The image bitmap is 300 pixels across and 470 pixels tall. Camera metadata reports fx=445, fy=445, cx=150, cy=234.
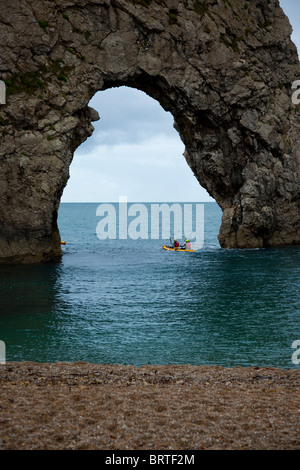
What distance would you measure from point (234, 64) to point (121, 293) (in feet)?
131

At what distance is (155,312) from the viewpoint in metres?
32.0

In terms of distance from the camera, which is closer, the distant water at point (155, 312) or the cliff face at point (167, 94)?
the distant water at point (155, 312)

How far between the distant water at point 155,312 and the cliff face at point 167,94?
10598 millimetres

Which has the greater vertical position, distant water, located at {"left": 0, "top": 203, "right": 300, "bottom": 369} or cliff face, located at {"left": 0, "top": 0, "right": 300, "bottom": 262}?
cliff face, located at {"left": 0, "top": 0, "right": 300, "bottom": 262}

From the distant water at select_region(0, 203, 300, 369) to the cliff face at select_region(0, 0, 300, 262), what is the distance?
34.8 feet

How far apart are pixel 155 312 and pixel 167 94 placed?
37383 millimetres

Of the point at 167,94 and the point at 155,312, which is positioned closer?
the point at 155,312

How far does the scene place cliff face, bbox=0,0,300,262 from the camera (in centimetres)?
5125

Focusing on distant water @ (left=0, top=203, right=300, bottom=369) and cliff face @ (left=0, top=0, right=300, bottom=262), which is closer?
distant water @ (left=0, top=203, right=300, bottom=369)

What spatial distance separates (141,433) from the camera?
11.0 m

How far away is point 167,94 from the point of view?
60.1 meters

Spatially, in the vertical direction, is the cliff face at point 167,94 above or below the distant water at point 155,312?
above

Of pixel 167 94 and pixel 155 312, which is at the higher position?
pixel 167 94

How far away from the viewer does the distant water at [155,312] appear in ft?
75.5
